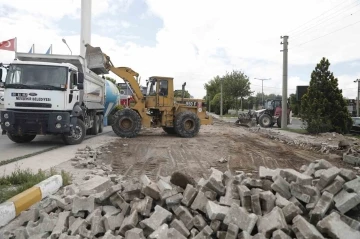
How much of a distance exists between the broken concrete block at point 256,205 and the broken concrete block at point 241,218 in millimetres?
187

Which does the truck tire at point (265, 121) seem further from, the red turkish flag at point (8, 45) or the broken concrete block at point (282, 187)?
the broken concrete block at point (282, 187)

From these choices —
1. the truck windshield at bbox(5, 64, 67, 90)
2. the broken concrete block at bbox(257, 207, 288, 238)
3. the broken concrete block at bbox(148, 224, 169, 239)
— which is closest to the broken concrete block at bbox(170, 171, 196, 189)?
the broken concrete block at bbox(148, 224, 169, 239)

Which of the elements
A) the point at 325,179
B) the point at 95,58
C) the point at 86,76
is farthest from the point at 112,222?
the point at 95,58

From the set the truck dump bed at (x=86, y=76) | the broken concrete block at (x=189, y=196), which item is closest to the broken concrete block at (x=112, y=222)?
the broken concrete block at (x=189, y=196)

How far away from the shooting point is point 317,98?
66.9ft

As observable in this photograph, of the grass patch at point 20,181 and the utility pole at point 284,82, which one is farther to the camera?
the utility pole at point 284,82

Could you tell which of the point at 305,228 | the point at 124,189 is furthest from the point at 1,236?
the point at 305,228

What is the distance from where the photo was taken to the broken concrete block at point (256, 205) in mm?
4189

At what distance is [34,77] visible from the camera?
1172cm

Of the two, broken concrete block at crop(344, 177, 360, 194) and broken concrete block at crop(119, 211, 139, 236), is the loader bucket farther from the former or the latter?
broken concrete block at crop(344, 177, 360, 194)

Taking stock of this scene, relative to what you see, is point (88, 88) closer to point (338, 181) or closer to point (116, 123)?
point (116, 123)

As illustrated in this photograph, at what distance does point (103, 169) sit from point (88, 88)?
7.16m

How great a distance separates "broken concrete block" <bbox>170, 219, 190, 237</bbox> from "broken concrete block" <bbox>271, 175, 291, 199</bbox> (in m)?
1.35

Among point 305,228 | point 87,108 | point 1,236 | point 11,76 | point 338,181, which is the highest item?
point 11,76
